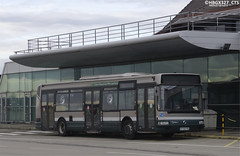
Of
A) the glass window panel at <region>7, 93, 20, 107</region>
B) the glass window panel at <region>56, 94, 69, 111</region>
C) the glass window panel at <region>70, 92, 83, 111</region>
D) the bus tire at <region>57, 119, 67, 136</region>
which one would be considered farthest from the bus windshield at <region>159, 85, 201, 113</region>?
the glass window panel at <region>7, 93, 20, 107</region>

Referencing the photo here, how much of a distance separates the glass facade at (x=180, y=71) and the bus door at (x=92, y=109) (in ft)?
22.8

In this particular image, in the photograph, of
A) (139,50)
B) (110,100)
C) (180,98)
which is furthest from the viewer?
(139,50)

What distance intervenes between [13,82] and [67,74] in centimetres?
873

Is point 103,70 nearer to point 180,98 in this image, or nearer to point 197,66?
point 197,66

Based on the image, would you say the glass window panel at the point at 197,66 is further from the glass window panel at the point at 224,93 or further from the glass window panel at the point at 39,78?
the glass window panel at the point at 39,78

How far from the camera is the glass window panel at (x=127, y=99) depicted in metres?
25.5

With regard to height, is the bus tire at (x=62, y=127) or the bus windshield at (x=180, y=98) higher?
the bus windshield at (x=180, y=98)

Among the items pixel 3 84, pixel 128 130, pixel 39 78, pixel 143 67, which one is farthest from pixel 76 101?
pixel 3 84

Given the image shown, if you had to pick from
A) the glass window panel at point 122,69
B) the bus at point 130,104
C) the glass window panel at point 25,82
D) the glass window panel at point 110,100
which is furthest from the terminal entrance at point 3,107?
the glass window panel at point 110,100

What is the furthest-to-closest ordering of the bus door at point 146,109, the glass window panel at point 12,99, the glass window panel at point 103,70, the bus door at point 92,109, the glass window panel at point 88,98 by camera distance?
the glass window panel at point 12,99 → the glass window panel at point 103,70 → the glass window panel at point 88,98 → the bus door at point 92,109 → the bus door at point 146,109

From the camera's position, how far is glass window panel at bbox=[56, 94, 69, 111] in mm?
29516

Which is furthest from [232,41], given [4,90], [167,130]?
[4,90]

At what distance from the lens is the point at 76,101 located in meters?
28.8

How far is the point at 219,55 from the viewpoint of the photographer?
30.3 meters
